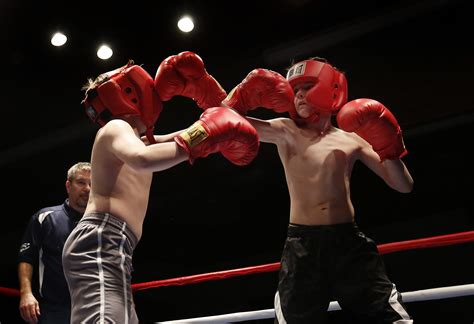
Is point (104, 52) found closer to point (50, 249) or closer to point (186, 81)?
point (50, 249)

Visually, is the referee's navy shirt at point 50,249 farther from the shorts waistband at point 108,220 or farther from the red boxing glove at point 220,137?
the red boxing glove at point 220,137

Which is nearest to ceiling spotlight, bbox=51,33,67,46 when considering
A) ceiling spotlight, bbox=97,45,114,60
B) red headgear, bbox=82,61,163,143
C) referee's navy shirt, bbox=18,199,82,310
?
ceiling spotlight, bbox=97,45,114,60

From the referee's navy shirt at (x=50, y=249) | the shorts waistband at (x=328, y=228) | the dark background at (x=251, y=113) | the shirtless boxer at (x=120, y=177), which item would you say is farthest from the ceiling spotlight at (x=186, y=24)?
the shorts waistband at (x=328, y=228)

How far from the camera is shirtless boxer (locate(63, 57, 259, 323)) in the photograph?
141 centimetres

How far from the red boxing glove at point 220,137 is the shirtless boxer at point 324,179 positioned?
0.30 m

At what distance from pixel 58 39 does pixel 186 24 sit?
891 mm

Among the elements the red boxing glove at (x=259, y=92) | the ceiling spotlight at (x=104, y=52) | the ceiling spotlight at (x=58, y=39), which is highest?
the ceiling spotlight at (x=58, y=39)

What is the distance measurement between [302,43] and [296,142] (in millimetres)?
2519

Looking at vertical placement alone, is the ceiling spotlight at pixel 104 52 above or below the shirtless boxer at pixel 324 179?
above

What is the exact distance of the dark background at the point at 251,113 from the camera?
3.89m

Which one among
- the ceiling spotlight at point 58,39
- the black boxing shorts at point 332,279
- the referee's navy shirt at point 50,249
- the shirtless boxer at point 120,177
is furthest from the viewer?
the ceiling spotlight at point 58,39

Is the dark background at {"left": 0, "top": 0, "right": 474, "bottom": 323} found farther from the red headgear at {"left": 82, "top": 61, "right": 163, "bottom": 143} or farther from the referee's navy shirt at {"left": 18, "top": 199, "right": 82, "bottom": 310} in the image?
the red headgear at {"left": 82, "top": 61, "right": 163, "bottom": 143}

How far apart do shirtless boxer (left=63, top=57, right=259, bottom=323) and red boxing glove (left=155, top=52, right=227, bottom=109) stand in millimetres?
75

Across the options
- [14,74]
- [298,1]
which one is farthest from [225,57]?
[14,74]
